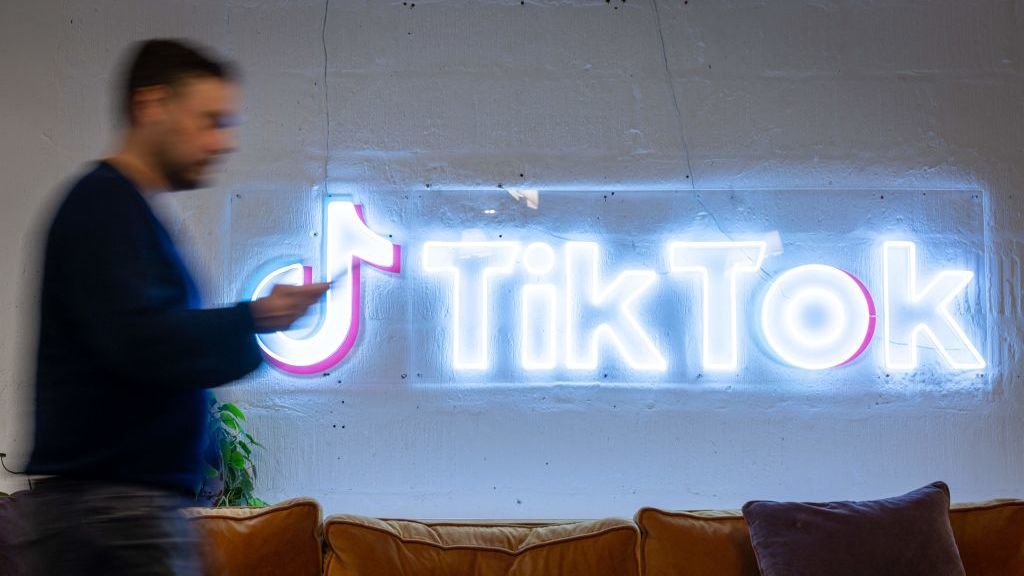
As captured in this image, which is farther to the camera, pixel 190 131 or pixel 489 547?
pixel 489 547

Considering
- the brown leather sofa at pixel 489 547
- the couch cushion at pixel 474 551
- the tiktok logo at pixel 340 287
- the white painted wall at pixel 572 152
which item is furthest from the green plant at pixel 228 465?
the couch cushion at pixel 474 551

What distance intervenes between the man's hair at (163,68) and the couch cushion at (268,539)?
1.80 meters

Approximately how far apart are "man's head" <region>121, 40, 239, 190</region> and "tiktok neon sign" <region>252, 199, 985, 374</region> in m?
2.21

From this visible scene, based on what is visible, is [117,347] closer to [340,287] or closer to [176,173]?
[176,173]

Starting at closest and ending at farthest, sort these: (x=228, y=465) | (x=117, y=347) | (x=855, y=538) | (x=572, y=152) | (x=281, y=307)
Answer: (x=117, y=347)
(x=281, y=307)
(x=855, y=538)
(x=228, y=465)
(x=572, y=152)

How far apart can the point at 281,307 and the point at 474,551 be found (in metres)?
1.76

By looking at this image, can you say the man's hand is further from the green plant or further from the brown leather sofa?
the green plant

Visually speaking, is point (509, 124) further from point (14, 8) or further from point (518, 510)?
point (14, 8)

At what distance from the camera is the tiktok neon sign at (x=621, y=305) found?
12.1ft

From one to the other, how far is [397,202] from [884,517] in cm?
199

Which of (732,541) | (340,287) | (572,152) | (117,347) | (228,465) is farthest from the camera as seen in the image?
(572,152)

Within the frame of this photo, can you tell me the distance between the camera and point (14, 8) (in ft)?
12.7

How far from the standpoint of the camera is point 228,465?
352 centimetres

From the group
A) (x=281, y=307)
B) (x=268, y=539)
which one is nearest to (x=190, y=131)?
(x=281, y=307)
